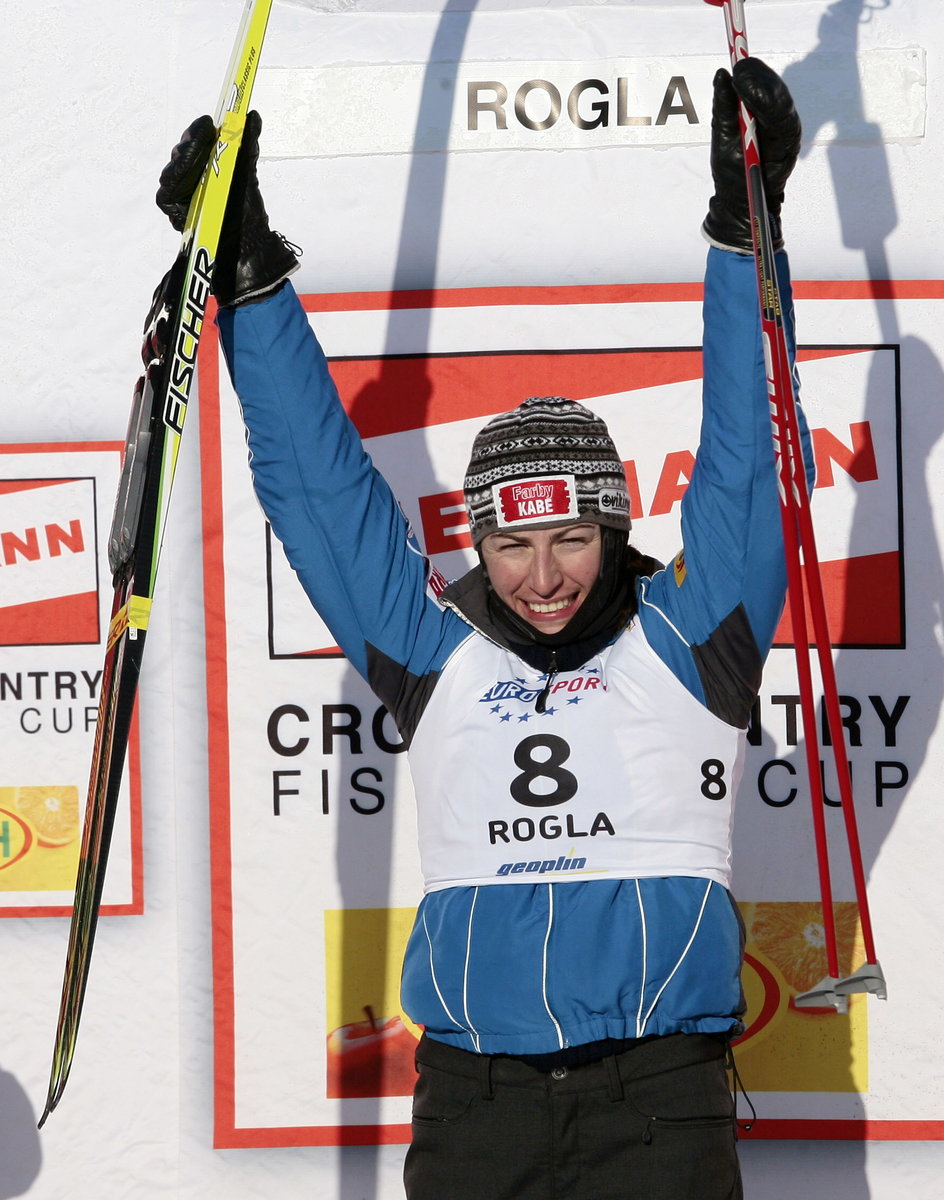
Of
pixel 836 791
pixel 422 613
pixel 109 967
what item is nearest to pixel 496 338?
pixel 422 613

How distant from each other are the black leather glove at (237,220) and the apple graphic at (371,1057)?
1.26 metres

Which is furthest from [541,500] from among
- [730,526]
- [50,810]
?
[50,810]

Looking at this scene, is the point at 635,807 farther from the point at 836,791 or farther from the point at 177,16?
the point at 177,16

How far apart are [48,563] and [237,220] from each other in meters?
0.93

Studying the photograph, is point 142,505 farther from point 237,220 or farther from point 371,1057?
point 371,1057

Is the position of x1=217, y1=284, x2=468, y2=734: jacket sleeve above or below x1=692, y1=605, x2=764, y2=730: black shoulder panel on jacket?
above

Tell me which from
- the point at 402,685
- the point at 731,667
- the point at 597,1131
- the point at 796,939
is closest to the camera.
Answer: the point at 597,1131

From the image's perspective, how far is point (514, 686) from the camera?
1.47 meters

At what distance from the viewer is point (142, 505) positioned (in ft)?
4.87

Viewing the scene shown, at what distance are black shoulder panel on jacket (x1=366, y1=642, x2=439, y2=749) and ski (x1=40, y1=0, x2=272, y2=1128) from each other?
0.28 meters

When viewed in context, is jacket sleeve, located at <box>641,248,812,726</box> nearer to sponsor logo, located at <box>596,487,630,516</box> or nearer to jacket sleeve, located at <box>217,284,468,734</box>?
sponsor logo, located at <box>596,487,630,516</box>

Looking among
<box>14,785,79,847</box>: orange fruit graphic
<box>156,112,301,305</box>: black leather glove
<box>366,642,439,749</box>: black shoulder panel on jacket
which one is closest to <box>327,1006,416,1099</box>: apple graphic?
<box>14,785,79,847</box>: orange fruit graphic

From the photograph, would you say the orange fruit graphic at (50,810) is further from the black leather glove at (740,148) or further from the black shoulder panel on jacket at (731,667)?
the black leather glove at (740,148)

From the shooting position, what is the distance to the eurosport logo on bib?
7.17 feet
